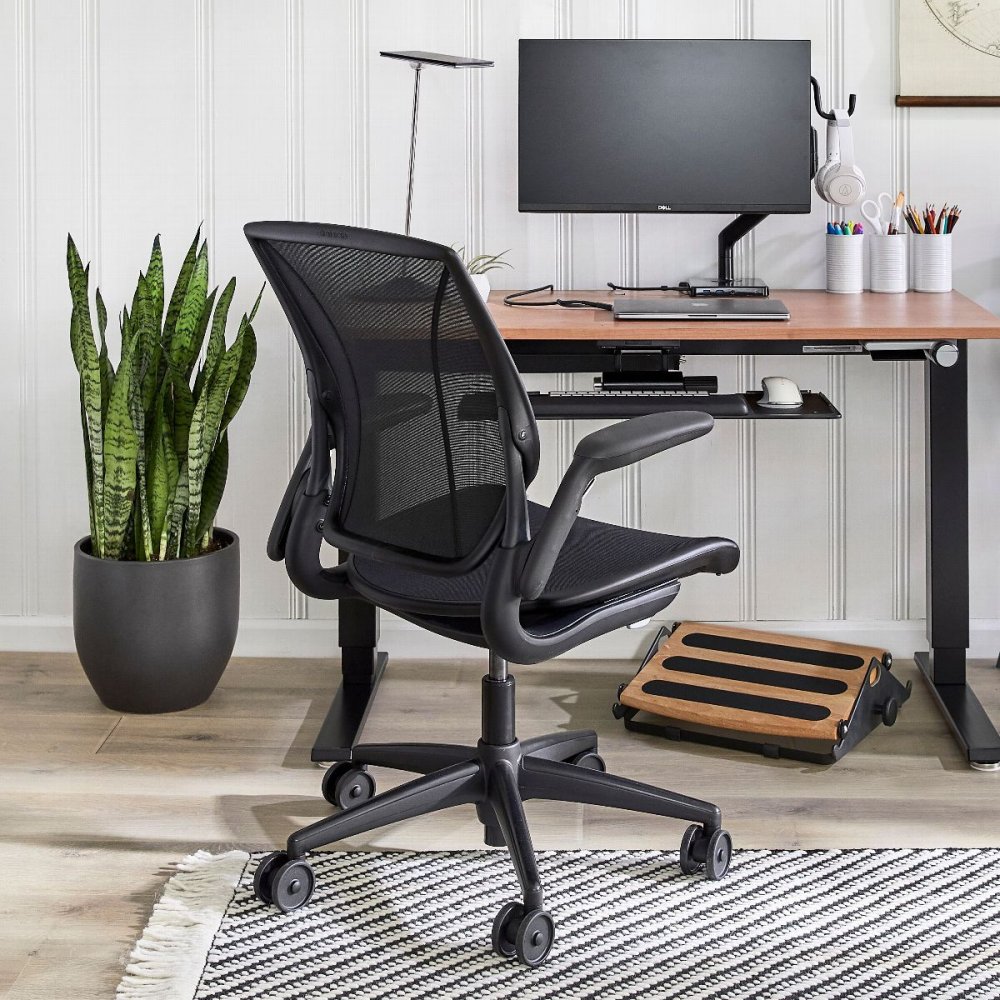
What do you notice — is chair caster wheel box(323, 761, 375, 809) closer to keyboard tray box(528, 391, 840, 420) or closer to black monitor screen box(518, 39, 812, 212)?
keyboard tray box(528, 391, 840, 420)

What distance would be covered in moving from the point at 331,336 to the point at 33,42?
1.53 meters

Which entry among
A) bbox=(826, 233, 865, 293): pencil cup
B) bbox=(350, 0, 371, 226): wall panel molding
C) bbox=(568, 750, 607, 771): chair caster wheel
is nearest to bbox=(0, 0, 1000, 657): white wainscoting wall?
bbox=(350, 0, 371, 226): wall panel molding

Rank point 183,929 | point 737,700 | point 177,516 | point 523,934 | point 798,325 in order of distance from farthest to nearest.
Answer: point 177,516
point 737,700
point 798,325
point 183,929
point 523,934

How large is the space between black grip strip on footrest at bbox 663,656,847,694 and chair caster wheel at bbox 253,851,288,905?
1.06 m

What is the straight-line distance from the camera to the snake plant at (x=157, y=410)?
2.73 metres

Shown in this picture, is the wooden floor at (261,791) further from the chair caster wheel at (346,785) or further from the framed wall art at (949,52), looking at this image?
the framed wall art at (949,52)

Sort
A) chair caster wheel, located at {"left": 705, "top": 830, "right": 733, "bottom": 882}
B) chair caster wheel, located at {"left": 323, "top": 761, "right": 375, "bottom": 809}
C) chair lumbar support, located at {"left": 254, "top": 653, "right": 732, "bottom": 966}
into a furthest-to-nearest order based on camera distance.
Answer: chair caster wheel, located at {"left": 323, "top": 761, "right": 375, "bottom": 809}
chair caster wheel, located at {"left": 705, "top": 830, "right": 733, "bottom": 882}
chair lumbar support, located at {"left": 254, "top": 653, "right": 732, "bottom": 966}

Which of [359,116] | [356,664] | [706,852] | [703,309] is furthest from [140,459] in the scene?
[706,852]

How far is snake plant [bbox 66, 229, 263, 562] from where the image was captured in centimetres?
273

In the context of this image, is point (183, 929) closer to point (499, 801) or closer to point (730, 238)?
point (499, 801)

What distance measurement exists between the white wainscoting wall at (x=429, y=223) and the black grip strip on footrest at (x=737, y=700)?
1.49ft

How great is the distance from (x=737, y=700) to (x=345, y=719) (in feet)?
2.53

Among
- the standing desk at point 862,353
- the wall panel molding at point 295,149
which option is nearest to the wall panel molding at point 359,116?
the wall panel molding at point 295,149

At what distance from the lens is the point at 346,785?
94.0 inches
